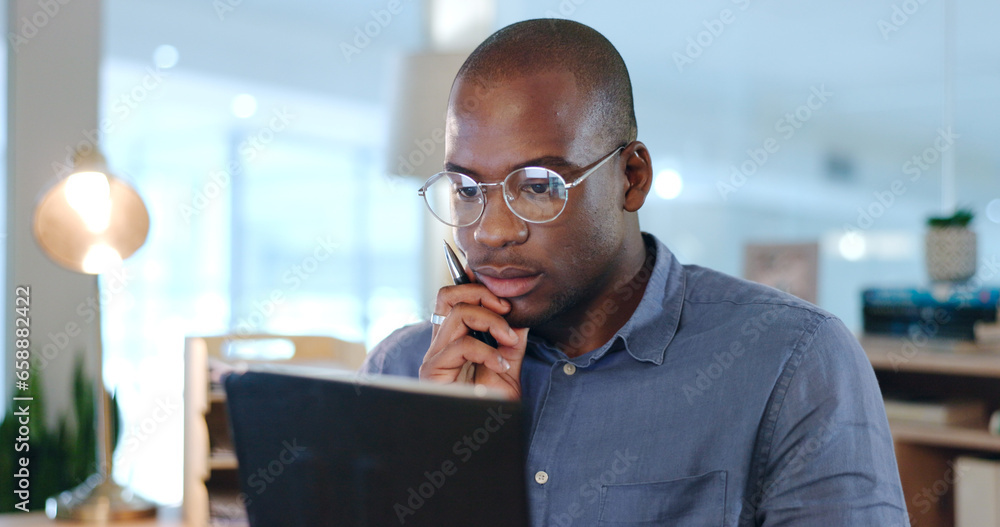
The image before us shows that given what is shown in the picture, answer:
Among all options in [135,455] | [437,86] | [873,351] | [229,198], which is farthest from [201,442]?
[229,198]

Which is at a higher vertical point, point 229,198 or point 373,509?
point 229,198

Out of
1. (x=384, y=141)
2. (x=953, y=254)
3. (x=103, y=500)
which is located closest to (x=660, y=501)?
(x=103, y=500)

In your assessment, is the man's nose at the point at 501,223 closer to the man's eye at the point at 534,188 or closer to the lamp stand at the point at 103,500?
the man's eye at the point at 534,188

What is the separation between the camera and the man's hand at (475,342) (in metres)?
1.16

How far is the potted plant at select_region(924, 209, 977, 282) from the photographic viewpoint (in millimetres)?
2600

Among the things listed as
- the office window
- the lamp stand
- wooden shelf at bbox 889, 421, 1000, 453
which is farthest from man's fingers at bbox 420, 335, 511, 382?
the office window

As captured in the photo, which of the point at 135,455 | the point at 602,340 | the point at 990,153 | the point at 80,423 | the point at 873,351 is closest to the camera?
the point at 602,340

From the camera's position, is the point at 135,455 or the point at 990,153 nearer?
the point at 990,153

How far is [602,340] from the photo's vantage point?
1.26 m

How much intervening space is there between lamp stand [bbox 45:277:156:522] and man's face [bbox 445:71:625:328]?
1117mm

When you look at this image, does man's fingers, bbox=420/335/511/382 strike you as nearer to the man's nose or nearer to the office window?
the man's nose

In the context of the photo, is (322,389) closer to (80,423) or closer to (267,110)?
(80,423)

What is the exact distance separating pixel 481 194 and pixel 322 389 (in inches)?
19.2

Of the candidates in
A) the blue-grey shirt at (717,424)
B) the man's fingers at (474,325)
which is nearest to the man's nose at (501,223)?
the man's fingers at (474,325)
